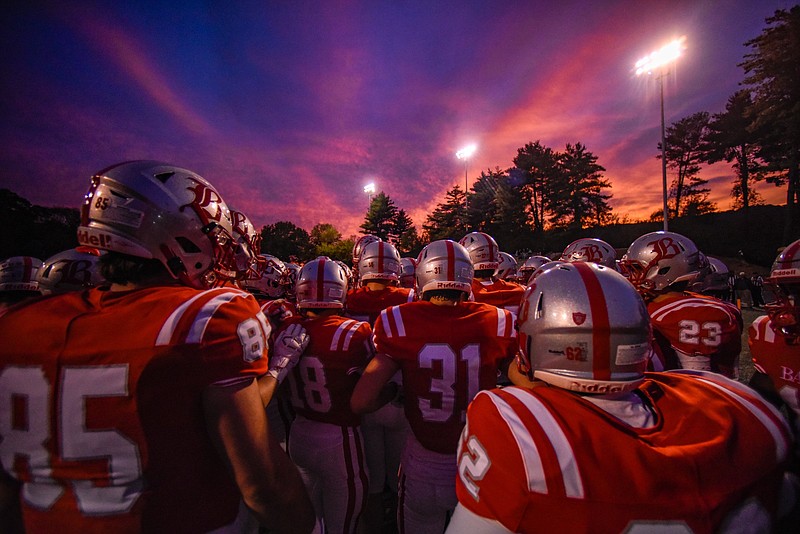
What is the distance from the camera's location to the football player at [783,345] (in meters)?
2.72

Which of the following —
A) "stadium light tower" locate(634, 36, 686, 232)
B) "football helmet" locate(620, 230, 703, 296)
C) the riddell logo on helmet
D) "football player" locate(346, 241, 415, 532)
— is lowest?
"football player" locate(346, 241, 415, 532)

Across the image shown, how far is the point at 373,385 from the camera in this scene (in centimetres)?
279

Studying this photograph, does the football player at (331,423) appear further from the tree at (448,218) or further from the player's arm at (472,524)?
the tree at (448,218)

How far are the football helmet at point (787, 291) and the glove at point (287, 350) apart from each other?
3809 millimetres

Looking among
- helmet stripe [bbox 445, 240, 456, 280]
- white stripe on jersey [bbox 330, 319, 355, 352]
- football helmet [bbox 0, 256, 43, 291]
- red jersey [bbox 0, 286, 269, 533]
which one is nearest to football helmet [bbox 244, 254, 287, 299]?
football helmet [bbox 0, 256, 43, 291]

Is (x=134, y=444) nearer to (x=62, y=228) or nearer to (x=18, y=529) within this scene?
(x=18, y=529)

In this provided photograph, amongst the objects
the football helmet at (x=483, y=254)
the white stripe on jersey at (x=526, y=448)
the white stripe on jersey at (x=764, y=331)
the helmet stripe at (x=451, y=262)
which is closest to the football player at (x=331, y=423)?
the helmet stripe at (x=451, y=262)

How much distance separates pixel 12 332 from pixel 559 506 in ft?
6.87

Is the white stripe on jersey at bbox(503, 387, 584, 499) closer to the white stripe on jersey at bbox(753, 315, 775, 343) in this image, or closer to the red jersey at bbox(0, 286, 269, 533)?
the red jersey at bbox(0, 286, 269, 533)

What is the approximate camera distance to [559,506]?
3.58 feet

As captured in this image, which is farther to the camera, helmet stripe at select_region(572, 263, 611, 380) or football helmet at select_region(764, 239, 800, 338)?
football helmet at select_region(764, 239, 800, 338)

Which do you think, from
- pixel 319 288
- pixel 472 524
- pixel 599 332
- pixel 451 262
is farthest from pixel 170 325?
pixel 451 262

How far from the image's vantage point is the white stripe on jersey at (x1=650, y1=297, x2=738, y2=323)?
3479mm

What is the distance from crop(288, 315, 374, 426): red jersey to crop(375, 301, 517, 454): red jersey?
0.37m
